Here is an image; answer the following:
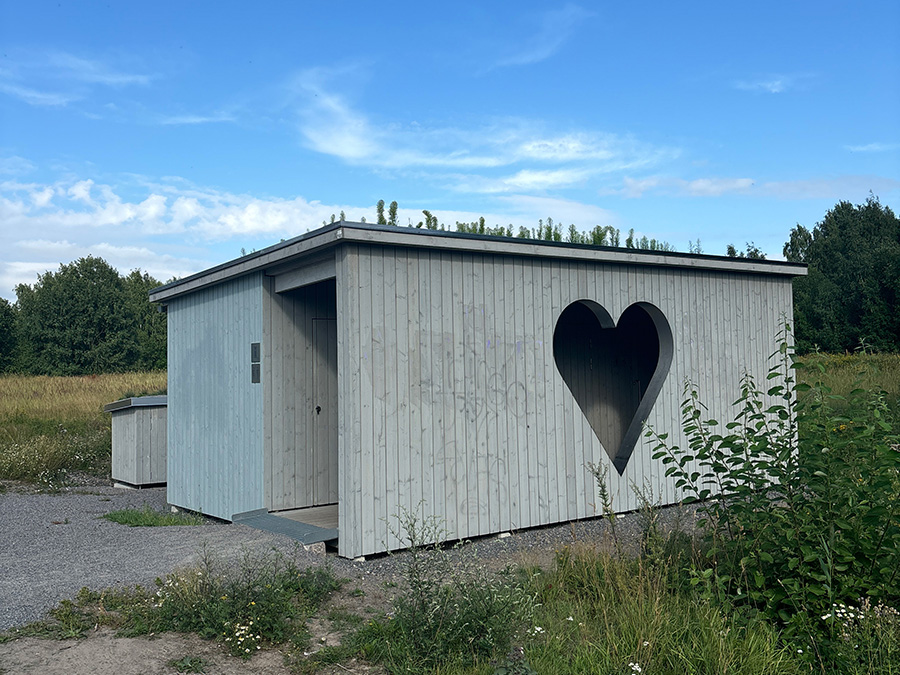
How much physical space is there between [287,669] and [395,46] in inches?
281

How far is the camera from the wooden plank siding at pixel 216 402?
8.41 m

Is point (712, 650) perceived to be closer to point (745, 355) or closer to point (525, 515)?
point (525, 515)

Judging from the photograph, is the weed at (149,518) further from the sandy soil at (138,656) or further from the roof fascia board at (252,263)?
the sandy soil at (138,656)

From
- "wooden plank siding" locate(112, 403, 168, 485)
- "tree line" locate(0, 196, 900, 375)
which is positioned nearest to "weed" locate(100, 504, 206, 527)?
"wooden plank siding" locate(112, 403, 168, 485)

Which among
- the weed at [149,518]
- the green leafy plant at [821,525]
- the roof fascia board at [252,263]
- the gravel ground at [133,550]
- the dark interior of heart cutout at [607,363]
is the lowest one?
the weed at [149,518]

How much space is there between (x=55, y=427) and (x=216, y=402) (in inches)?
359

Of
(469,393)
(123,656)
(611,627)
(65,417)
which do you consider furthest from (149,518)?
(65,417)

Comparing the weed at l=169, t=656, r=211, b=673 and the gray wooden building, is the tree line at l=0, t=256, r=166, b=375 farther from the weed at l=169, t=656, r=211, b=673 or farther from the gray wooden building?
the weed at l=169, t=656, r=211, b=673

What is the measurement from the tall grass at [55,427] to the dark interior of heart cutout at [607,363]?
879cm

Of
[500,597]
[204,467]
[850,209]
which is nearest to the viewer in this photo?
[500,597]

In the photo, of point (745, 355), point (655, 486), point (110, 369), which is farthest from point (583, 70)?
point (110, 369)

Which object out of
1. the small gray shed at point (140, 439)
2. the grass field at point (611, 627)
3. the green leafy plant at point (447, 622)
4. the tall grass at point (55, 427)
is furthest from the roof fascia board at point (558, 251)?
the tall grass at point (55, 427)

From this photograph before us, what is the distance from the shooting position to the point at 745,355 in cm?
966

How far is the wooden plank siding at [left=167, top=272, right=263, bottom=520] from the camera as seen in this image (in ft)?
27.6
